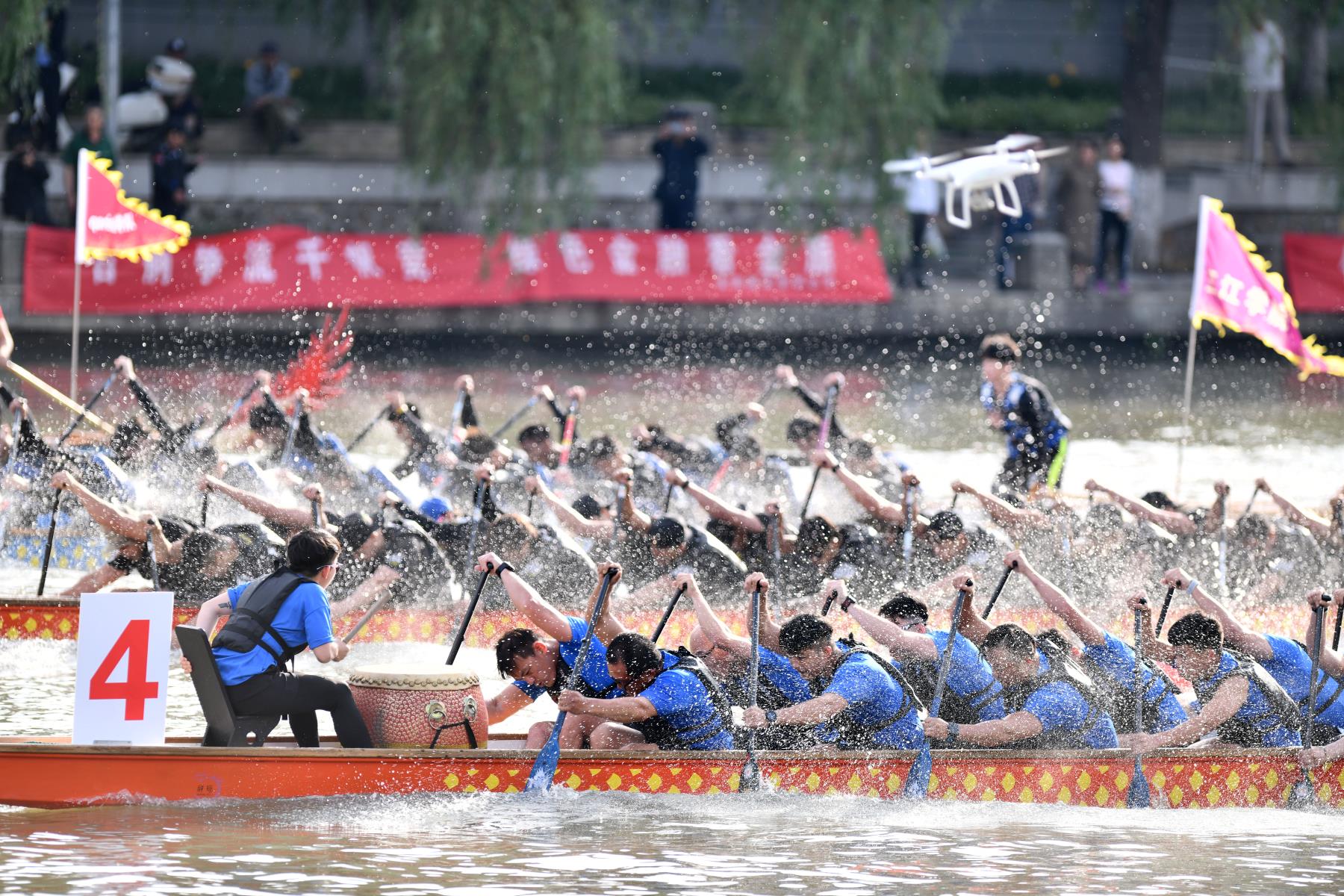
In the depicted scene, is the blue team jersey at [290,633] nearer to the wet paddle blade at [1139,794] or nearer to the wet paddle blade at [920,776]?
the wet paddle blade at [920,776]

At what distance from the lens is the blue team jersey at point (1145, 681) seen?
33.6ft

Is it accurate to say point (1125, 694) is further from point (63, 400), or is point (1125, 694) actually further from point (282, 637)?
point (63, 400)

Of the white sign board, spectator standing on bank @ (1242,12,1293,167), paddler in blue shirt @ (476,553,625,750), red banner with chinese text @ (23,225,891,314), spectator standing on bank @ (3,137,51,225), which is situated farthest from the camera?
spectator standing on bank @ (1242,12,1293,167)

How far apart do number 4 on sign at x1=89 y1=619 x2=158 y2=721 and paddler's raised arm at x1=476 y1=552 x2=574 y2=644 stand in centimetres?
155

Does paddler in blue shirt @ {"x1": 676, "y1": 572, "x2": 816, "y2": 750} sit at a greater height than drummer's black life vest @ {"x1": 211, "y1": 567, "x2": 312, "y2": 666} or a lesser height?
lesser

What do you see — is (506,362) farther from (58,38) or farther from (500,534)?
(500,534)

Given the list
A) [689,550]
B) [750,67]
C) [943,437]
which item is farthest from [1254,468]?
[689,550]

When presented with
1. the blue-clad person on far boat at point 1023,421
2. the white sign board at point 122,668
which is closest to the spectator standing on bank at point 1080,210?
the blue-clad person on far boat at point 1023,421

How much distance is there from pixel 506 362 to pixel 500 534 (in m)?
11.4

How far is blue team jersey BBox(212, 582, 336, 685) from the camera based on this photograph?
9.53 m

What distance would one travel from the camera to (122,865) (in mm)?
9039

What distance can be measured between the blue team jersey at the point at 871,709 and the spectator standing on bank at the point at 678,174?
48.7ft

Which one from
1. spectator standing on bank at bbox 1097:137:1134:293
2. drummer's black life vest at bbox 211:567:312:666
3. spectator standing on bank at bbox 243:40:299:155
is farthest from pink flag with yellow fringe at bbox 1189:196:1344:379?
spectator standing on bank at bbox 243:40:299:155

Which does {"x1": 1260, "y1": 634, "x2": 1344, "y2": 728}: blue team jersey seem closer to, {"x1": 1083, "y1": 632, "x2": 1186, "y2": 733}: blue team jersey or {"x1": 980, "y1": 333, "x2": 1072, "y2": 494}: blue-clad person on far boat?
{"x1": 1083, "y1": 632, "x2": 1186, "y2": 733}: blue team jersey
